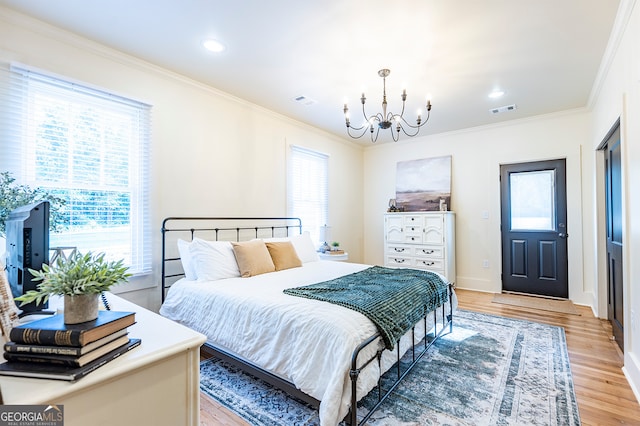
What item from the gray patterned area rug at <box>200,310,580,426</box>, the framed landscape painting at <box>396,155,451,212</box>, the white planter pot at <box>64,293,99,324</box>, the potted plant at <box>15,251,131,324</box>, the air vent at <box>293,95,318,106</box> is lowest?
the gray patterned area rug at <box>200,310,580,426</box>

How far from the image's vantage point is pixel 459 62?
287cm

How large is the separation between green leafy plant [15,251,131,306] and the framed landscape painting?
4976 millimetres

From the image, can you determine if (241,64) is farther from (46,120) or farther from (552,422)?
(552,422)

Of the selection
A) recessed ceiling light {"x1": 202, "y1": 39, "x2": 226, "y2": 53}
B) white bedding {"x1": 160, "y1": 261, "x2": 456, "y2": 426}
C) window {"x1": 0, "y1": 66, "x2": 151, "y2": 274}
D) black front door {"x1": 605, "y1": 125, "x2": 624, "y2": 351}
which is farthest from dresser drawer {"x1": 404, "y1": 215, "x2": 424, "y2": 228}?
window {"x1": 0, "y1": 66, "x2": 151, "y2": 274}

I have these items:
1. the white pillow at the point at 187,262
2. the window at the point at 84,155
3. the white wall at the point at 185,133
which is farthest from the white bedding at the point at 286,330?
the white wall at the point at 185,133

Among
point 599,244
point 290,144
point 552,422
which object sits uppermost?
point 290,144

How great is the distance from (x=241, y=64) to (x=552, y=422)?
11.9 ft

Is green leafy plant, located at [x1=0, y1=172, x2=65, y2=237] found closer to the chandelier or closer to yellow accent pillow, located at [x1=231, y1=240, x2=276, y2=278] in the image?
yellow accent pillow, located at [x1=231, y1=240, x2=276, y2=278]

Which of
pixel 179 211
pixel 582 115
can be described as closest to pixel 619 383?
pixel 582 115

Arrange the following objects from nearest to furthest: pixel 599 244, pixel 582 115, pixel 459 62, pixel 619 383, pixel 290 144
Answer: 1. pixel 619 383
2. pixel 459 62
3. pixel 599 244
4. pixel 582 115
5. pixel 290 144

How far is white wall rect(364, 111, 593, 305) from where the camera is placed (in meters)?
A: 4.24

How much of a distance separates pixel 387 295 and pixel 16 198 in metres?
2.53

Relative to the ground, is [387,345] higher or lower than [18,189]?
lower

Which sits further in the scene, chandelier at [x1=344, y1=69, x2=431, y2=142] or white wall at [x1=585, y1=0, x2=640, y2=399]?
chandelier at [x1=344, y1=69, x2=431, y2=142]
